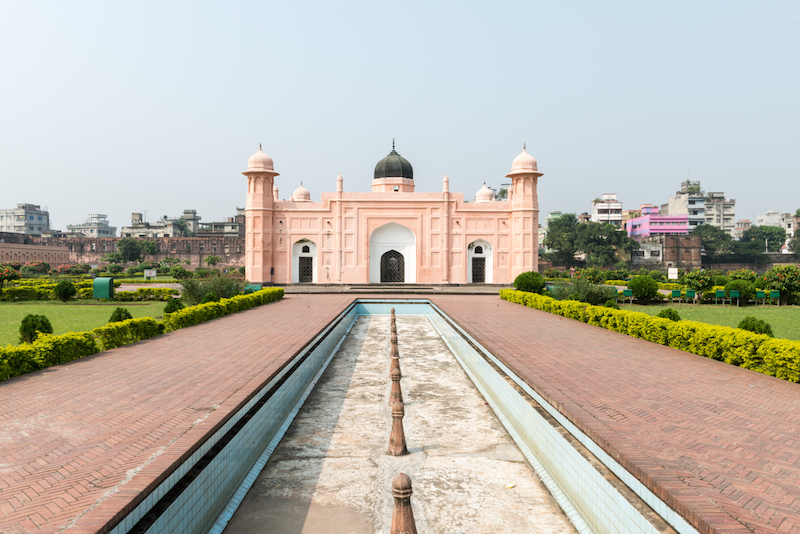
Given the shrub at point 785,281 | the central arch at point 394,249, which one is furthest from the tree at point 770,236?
the central arch at point 394,249

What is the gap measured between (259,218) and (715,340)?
69.1 ft

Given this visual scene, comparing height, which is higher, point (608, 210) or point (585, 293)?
point (608, 210)

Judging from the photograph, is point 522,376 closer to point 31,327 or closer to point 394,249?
point 31,327

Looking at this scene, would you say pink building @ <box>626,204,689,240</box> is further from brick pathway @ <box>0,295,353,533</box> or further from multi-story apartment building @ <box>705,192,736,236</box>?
brick pathway @ <box>0,295,353,533</box>

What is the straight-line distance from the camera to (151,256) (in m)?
61.9

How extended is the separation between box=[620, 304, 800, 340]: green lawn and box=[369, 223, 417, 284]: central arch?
11463mm

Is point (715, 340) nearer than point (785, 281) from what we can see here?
Yes

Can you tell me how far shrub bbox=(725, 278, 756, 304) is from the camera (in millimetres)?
17453

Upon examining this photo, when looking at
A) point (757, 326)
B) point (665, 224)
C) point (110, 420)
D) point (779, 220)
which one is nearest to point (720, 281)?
point (757, 326)

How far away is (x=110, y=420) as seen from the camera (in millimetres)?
4211

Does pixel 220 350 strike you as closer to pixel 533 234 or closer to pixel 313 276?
pixel 313 276

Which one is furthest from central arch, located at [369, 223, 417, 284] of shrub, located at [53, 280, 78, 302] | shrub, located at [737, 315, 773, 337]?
shrub, located at [737, 315, 773, 337]

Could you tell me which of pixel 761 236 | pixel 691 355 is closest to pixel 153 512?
pixel 691 355

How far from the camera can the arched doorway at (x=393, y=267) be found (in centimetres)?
2600
